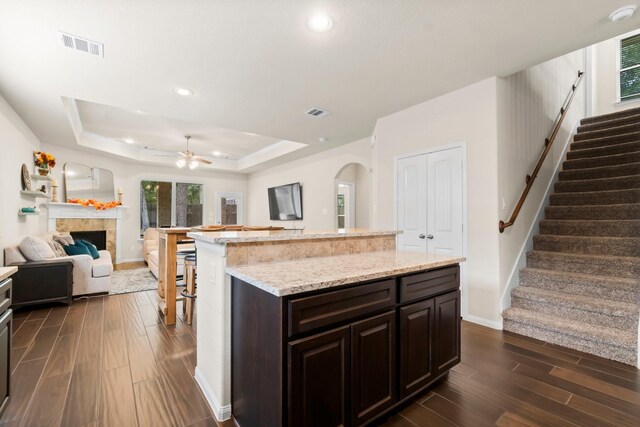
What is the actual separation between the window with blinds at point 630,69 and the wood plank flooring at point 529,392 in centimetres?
570

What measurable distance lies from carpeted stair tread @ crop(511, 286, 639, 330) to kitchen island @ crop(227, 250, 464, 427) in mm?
1751

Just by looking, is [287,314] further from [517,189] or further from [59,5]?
[517,189]

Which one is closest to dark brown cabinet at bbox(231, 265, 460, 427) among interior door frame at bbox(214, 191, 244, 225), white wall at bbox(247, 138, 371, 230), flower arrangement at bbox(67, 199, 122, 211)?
white wall at bbox(247, 138, 371, 230)

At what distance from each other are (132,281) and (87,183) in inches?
120

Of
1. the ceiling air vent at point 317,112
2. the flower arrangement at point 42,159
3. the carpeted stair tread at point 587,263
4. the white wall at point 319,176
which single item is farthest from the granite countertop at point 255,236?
the flower arrangement at point 42,159

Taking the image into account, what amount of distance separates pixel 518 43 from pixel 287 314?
2.96 metres

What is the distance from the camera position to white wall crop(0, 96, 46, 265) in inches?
142

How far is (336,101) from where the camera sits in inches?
149

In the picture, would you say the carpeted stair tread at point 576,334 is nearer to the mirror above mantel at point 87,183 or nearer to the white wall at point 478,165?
the white wall at point 478,165

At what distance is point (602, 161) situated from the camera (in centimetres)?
432

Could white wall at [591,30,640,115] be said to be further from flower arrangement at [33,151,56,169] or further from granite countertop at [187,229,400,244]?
flower arrangement at [33,151,56,169]

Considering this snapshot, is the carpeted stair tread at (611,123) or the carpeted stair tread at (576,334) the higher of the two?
the carpeted stair tread at (611,123)

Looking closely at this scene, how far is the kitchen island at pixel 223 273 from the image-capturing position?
5.62ft

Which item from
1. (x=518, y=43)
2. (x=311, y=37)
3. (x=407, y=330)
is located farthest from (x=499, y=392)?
(x=311, y=37)
